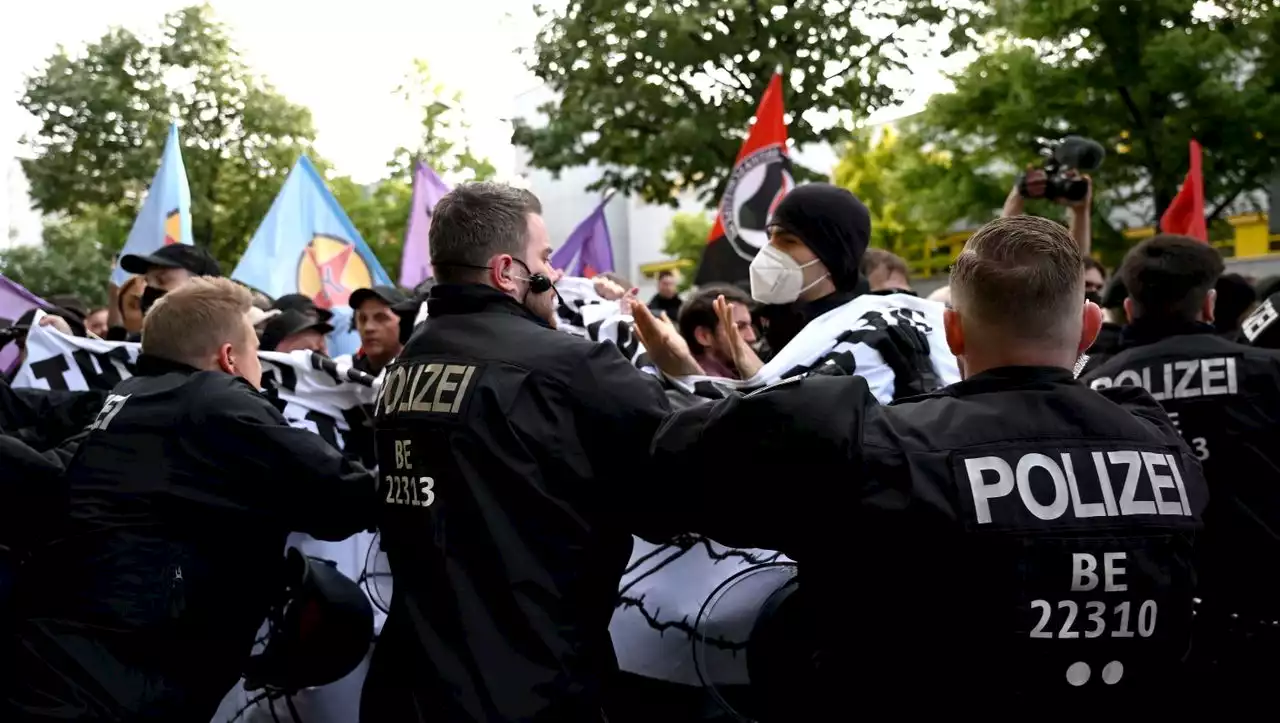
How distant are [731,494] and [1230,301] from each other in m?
5.74

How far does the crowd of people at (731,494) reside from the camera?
89.7 inches

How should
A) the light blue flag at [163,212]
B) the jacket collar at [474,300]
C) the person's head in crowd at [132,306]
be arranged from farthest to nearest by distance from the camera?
the light blue flag at [163,212] → the person's head in crowd at [132,306] → the jacket collar at [474,300]

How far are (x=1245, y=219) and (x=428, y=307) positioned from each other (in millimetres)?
28942

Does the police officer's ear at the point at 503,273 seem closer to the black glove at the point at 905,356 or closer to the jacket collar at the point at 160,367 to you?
the black glove at the point at 905,356

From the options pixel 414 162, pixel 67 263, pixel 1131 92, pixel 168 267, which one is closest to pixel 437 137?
pixel 414 162

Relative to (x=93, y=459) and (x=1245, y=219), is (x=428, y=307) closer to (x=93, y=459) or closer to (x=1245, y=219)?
(x=93, y=459)

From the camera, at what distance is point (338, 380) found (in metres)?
5.52

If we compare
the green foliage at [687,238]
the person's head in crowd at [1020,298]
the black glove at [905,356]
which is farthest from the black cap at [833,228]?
the green foliage at [687,238]

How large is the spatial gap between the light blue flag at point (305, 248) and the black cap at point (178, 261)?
422 cm

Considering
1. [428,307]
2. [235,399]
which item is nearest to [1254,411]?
[428,307]

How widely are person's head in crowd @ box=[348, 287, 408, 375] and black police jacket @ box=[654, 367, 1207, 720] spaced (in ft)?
15.6

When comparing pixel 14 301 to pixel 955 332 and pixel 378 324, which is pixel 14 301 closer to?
pixel 378 324

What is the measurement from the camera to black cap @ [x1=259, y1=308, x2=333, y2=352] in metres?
6.79

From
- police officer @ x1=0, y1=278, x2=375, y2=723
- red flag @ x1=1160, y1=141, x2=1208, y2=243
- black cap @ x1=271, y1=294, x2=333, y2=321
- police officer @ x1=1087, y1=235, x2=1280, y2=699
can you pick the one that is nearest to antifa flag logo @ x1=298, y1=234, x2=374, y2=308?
black cap @ x1=271, y1=294, x2=333, y2=321
